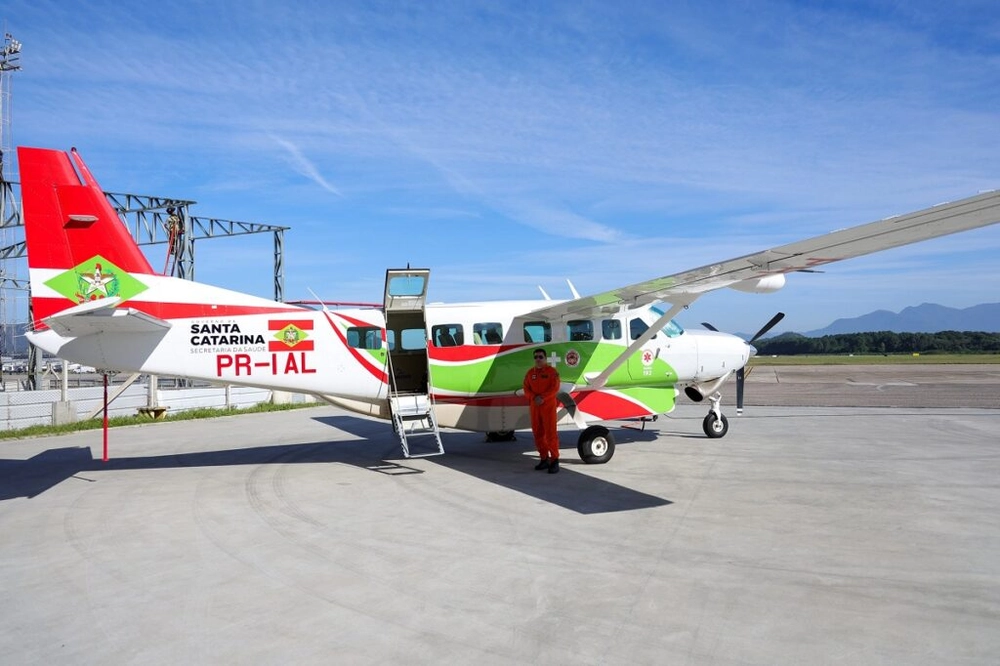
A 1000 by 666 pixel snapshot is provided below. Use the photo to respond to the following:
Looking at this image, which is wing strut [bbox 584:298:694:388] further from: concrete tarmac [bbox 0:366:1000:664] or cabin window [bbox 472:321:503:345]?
cabin window [bbox 472:321:503:345]

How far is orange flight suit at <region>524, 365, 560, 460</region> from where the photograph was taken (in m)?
10.6

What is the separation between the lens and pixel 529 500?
28.2 ft

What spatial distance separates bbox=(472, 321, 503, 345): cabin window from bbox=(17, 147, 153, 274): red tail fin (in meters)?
5.63

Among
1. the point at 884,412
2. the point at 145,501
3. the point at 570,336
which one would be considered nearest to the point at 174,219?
the point at 145,501

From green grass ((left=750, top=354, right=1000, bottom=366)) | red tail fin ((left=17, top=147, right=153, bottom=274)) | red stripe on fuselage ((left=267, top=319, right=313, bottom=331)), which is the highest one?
red tail fin ((left=17, top=147, right=153, bottom=274))

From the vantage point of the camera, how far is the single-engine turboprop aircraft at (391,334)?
971 cm

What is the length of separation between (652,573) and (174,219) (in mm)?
13842

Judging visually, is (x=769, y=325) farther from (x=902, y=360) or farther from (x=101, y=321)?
(x=902, y=360)

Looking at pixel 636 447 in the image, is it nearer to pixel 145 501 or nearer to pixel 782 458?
pixel 782 458

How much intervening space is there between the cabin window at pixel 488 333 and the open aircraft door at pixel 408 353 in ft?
3.07

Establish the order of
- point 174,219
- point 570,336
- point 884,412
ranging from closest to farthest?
point 570,336, point 174,219, point 884,412

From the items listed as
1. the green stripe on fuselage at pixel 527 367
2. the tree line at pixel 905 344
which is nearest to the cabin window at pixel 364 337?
the green stripe on fuselage at pixel 527 367

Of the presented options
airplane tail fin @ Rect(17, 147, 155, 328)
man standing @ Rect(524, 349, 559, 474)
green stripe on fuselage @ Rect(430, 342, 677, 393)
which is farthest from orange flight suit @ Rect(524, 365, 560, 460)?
airplane tail fin @ Rect(17, 147, 155, 328)

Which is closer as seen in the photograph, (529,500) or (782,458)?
(529,500)
